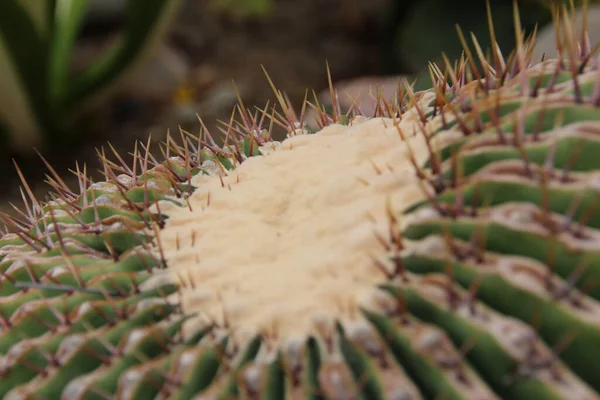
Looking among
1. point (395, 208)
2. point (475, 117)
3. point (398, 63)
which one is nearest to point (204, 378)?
point (395, 208)

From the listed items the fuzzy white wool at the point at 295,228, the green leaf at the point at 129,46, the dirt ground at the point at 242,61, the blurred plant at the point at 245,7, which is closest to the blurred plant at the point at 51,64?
the green leaf at the point at 129,46

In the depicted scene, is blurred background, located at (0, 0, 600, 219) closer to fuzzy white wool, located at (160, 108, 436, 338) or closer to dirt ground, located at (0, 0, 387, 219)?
dirt ground, located at (0, 0, 387, 219)

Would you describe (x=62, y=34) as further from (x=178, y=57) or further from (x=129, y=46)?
(x=178, y=57)

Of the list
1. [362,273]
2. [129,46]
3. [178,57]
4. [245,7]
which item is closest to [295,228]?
[362,273]

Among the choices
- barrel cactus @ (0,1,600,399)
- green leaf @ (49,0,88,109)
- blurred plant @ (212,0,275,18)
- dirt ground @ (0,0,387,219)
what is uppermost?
green leaf @ (49,0,88,109)

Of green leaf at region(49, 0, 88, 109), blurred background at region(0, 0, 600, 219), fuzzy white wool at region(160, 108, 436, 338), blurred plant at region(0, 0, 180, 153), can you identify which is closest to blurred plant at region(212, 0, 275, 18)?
blurred background at region(0, 0, 600, 219)

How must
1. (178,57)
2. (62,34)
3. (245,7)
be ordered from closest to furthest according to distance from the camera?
(62,34) → (178,57) → (245,7)

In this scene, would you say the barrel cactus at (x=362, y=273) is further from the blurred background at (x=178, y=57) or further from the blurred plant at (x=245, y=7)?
the blurred plant at (x=245, y=7)
